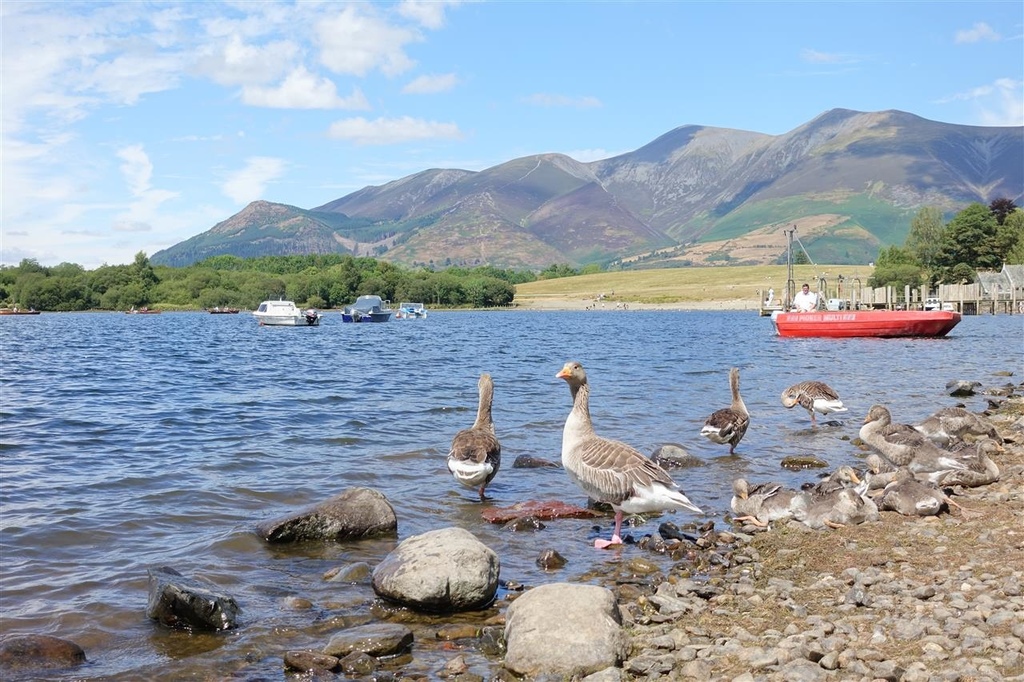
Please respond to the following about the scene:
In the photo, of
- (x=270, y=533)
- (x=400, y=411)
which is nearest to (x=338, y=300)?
(x=400, y=411)

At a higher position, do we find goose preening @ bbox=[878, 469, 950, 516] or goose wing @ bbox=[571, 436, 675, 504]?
goose wing @ bbox=[571, 436, 675, 504]

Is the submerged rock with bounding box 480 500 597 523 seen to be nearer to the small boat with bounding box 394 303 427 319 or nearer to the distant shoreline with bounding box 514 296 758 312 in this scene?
the small boat with bounding box 394 303 427 319

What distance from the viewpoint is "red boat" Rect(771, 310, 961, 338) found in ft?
176

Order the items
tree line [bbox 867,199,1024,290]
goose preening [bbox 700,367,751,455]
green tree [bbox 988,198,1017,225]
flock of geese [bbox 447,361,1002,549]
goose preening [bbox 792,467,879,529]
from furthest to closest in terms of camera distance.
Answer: green tree [bbox 988,198,1017,225], tree line [bbox 867,199,1024,290], goose preening [bbox 700,367,751,455], goose preening [bbox 792,467,879,529], flock of geese [bbox 447,361,1002,549]

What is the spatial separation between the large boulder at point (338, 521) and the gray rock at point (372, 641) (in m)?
3.67

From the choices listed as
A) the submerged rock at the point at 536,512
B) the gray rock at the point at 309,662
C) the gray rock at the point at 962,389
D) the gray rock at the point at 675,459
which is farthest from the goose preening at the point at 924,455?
the gray rock at the point at 962,389

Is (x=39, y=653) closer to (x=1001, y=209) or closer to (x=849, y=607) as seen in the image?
(x=849, y=607)

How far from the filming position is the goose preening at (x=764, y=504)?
11781mm

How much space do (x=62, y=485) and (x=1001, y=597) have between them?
47.7ft

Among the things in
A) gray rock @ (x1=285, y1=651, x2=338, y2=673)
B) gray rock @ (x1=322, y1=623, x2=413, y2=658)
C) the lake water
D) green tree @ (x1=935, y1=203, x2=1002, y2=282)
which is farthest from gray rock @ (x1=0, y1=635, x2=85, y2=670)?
green tree @ (x1=935, y1=203, x2=1002, y2=282)

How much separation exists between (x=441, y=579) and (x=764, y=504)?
552 centimetres

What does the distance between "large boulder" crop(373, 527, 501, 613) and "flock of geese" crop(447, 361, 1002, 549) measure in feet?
7.50

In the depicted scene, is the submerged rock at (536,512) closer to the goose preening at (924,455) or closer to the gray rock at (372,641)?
the gray rock at (372,641)

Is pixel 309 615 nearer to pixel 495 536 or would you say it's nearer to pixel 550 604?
pixel 550 604
